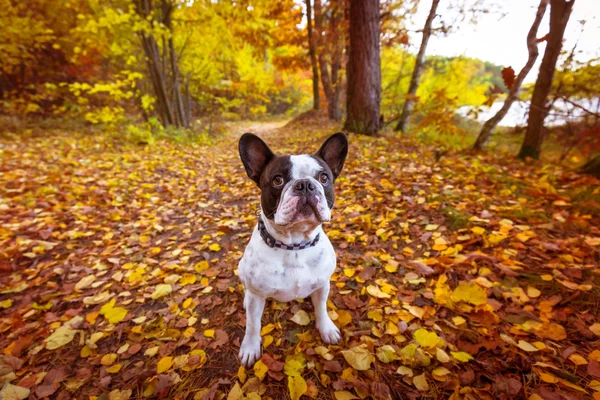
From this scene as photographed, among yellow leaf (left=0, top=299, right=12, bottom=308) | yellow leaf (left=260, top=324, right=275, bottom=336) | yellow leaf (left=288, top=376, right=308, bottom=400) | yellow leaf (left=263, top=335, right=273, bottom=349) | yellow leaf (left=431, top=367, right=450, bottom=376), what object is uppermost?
yellow leaf (left=431, top=367, right=450, bottom=376)

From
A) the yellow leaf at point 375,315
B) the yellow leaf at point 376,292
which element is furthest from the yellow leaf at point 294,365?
the yellow leaf at point 376,292

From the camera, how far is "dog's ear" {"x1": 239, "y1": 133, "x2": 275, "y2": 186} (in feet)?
7.59

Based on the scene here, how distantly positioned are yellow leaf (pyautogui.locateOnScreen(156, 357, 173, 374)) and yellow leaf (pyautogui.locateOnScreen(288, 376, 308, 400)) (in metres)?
1.11

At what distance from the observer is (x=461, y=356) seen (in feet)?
7.19

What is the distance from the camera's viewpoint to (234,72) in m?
20.4

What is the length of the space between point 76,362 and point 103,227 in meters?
2.83

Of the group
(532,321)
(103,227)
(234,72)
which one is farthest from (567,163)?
(234,72)

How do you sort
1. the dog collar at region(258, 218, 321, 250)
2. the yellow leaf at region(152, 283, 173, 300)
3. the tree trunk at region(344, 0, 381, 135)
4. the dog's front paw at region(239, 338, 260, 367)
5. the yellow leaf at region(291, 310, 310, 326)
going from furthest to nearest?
the tree trunk at region(344, 0, 381, 135) → the yellow leaf at region(152, 283, 173, 300) → the yellow leaf at region(291, 310, 310, 326) → the dog's front paw at region(239, 338, 260, 367) → the dog collar at region(258, 218, 321, 250)

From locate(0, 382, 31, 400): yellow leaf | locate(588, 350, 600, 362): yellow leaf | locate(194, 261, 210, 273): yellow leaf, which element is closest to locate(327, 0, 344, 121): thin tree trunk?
locate(194, 261, 210, 273): yellow leaf

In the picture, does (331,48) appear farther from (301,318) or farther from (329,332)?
(329,332)

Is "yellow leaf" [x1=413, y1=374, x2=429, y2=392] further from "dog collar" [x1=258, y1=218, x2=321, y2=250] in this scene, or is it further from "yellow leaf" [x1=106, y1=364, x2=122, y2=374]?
"yellow leaf" [x1=106, y1=364, x2=122, y2=374]

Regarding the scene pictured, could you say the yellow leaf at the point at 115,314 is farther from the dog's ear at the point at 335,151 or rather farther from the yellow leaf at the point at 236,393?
the dog's ear at the point at 335,151

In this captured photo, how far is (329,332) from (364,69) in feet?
26.1

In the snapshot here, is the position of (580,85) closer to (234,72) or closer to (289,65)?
(289,65)
